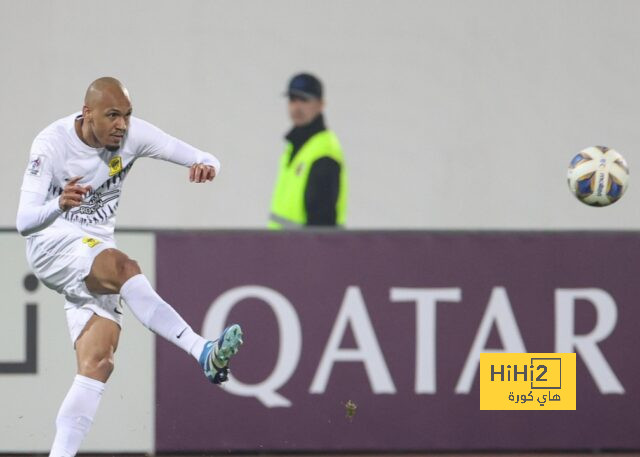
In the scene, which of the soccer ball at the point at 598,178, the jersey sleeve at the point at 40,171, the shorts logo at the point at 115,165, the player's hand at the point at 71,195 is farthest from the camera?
the soccer ball at the point at 598,178

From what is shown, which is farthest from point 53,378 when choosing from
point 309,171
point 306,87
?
point 306,87

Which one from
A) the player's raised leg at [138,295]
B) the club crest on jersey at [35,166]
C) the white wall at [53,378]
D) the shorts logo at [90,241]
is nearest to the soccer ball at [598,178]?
the white wall at [53,378]

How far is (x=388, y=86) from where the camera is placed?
35.8ft

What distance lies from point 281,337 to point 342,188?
4.08 ft

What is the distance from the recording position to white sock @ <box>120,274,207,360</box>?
20.3 ft

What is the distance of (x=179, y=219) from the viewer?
1063 cm

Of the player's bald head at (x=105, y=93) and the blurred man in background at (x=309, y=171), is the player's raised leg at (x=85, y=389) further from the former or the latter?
the blurred man in background at (x=309, y=171)

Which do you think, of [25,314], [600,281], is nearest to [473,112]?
[600,281]

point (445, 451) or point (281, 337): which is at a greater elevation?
point (281, 337)

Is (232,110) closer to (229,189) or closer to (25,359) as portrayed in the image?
(229,189)

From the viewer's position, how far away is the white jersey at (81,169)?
596cm

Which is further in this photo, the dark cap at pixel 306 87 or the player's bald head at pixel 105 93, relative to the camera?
the dark cap at pixel 306 87

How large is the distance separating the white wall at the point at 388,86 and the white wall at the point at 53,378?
3137 millimetres

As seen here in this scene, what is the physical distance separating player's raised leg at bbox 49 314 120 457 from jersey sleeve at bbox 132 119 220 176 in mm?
779
